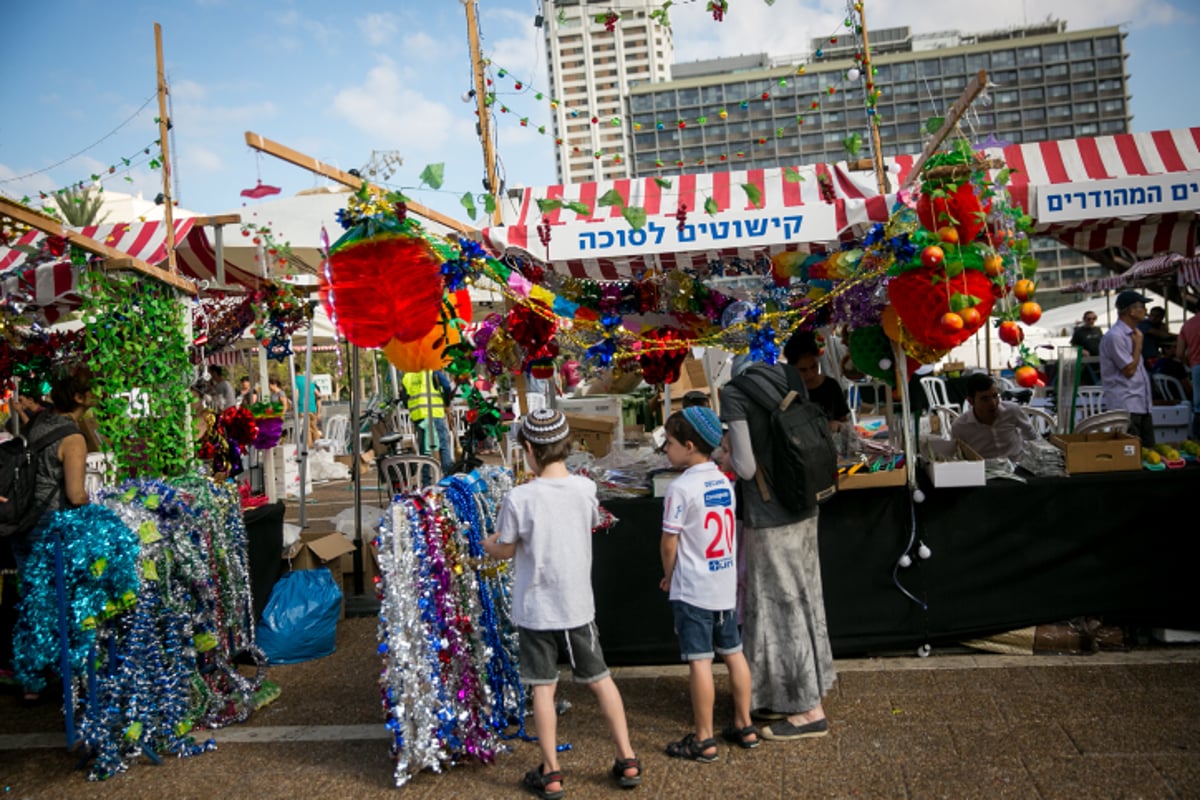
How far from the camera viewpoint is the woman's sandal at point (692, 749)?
3523 millimetres

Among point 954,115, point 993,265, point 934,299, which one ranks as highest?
point 954,115

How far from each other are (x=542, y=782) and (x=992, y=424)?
3.72 metres

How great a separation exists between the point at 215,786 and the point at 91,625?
84 cm

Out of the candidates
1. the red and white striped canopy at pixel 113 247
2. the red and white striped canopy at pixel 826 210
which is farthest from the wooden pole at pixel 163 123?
the red and white striped canopy at pixel 826 210

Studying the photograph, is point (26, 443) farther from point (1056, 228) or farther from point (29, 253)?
point (1056, 228)

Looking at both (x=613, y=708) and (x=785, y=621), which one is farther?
(x=785, y=621)

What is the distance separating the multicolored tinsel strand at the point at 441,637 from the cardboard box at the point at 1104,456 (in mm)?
3016

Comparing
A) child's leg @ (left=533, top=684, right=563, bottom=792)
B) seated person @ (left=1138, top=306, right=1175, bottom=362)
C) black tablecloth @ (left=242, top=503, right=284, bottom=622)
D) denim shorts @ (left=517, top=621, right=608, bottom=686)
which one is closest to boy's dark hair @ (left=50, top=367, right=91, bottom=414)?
black tablecloth @ (left=242, top=503, right=284, bottom=622)

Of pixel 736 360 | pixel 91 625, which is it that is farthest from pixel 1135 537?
pixel 91 625

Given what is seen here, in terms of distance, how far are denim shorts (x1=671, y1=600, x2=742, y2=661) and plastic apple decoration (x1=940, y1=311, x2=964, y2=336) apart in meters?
1.62

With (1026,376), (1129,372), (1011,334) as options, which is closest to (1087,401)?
(1129,372)

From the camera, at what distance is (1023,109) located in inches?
4626

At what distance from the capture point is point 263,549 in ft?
18.2

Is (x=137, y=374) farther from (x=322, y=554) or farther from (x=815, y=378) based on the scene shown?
(x=815, y=378)
